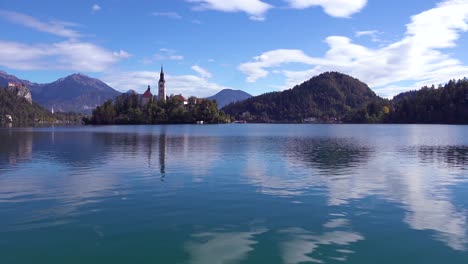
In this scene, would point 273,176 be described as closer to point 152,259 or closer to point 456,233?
point 456,233

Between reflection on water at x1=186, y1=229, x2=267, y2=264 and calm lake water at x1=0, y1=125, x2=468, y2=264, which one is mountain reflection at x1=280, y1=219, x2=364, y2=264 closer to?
calm lake water at x1=0, y1=125, x2=468, y2=264

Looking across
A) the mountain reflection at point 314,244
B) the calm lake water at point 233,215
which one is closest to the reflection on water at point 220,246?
the calm lake water at point 233,215

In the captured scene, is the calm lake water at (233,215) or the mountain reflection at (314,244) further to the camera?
the calm lake water at (233,215)

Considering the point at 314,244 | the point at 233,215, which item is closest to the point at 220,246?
the point at 314,244

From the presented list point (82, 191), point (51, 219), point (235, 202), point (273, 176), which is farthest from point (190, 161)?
point (51, 219)

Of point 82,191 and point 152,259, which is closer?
point 152,259

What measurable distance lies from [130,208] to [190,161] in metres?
21.2

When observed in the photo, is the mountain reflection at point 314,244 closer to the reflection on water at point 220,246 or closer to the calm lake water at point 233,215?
the calm lake water at point 233,215

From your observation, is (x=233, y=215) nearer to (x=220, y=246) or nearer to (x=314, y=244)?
(x=220, y=246)

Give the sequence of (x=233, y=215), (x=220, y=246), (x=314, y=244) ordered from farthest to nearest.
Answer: (x=233, y=215) → (x=314, y=244) → (x=220, y=246)

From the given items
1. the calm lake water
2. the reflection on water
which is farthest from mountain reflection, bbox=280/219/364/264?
the reflection on water

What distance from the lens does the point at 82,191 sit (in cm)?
2447

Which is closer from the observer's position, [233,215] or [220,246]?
[220,246]

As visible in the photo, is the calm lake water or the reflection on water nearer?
the reflection on water
